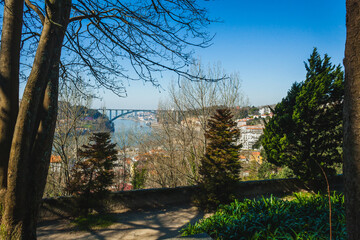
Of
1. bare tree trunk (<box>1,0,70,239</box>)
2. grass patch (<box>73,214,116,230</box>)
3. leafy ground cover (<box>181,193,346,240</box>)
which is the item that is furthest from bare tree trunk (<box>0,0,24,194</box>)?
grass patch (<box>73,214,116,230</box>)

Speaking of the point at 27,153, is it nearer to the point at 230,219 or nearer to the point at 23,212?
the point at 23,212

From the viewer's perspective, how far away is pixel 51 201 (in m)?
5.37

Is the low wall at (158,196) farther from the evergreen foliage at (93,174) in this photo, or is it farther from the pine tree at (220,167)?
the pine tree at (220,167)

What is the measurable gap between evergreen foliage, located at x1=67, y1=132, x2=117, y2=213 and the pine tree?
9.53 feet

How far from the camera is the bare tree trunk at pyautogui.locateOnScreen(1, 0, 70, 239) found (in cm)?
234

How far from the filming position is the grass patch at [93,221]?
5.06 meters

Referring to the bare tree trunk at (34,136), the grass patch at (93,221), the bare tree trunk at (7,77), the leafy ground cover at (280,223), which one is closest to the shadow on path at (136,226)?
the grass patch at (93,221)

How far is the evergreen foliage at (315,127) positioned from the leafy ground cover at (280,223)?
3.79 meters

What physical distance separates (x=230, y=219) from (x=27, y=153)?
9.76 feet

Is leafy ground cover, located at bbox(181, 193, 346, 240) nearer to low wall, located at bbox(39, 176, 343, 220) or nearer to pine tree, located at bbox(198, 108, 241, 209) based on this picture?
pine tree, located at bbox(198, 108, 241, 209)

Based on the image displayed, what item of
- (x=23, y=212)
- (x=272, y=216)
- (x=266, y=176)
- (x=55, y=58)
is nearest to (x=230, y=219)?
(x=272, y=216)

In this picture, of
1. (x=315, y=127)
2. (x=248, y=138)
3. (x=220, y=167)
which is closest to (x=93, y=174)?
(x=220, y=167)

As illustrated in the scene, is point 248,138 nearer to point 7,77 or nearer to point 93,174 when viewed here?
point 93,174

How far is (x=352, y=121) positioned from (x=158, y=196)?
604 cm
